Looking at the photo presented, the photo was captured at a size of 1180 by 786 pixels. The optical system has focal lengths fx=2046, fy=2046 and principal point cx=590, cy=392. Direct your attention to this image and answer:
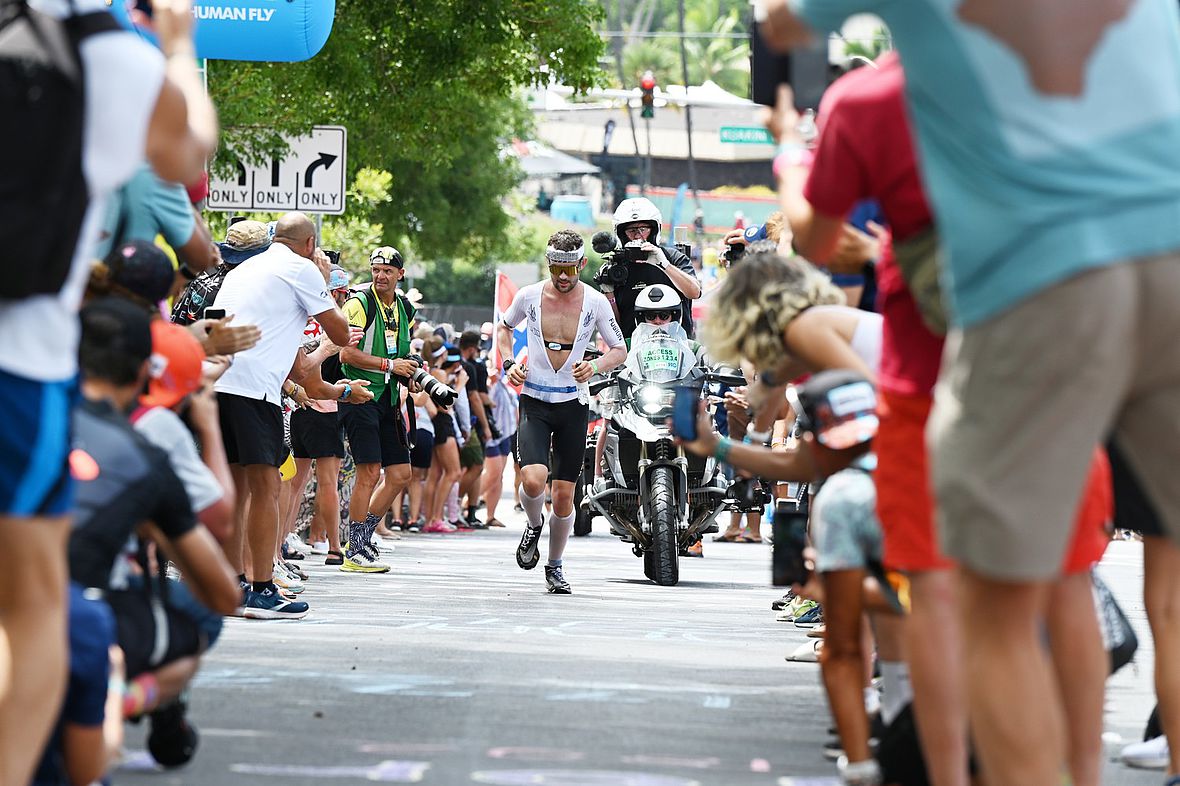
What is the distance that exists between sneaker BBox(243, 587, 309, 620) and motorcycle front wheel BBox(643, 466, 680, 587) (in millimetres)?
3720

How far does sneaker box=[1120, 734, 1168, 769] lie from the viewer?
6.54m

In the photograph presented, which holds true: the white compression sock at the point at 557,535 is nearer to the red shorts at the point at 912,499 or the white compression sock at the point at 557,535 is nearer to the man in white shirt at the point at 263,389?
the man in white shirt at the point at 263,389

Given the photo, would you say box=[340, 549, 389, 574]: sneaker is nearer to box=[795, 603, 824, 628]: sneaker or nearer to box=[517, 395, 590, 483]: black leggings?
box=[517, 395, 590, 483]: black leggings

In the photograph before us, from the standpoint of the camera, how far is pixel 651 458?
14.6 m

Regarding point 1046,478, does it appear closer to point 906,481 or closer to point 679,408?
point 906,481

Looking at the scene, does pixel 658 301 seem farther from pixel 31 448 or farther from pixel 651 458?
pixel 31 448

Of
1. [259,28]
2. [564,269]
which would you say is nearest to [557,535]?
[564,269]

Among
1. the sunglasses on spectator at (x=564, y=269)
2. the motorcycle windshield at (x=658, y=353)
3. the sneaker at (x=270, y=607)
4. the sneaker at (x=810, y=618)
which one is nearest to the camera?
the sneaker at (x=270, y=607)

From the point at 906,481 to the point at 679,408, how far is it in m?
1.25

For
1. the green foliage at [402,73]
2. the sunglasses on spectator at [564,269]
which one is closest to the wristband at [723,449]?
the sunglasses on spectator at [564,269]

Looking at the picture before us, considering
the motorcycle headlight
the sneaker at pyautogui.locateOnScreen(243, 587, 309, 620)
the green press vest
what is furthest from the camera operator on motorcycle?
the sneaker at pyautogui.locateOnScreen(243, 587, 309, 620)

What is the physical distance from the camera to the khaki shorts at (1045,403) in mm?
3758

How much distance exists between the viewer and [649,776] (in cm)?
595

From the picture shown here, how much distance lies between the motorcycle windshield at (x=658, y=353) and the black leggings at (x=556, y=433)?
1.00 metres
